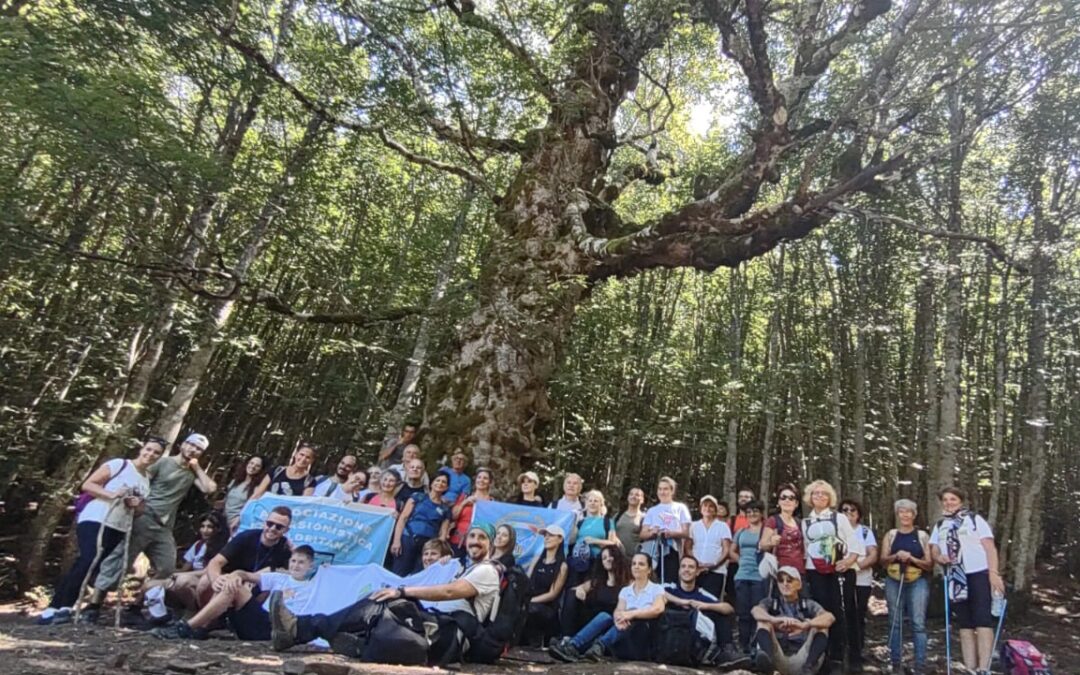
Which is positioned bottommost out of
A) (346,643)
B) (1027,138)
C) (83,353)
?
(346,643)

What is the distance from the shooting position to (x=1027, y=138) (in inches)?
411

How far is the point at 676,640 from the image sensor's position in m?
5.21

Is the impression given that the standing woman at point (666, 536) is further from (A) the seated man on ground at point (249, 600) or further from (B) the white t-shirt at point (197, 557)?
(B) the white t-shirt at point (197, 557)

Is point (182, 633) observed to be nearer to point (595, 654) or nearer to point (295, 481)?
point (295, 481)

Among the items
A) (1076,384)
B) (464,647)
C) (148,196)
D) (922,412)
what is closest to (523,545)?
(464,647)

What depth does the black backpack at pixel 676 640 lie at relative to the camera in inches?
204

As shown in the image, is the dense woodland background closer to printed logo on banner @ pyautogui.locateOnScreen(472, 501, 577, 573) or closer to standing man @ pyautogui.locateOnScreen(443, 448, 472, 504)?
standing man @ pyautogui.locateOnScreen(443, 448, 472, 504)

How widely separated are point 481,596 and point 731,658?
7.56 feet

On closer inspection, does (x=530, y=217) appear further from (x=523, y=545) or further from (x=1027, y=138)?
(x=1027, y=138)

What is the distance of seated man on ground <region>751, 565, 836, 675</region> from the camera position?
201 inches

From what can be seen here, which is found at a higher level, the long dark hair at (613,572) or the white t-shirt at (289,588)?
the long dark hair at (613,572)

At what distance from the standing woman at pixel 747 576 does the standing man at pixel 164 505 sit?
5265 mm

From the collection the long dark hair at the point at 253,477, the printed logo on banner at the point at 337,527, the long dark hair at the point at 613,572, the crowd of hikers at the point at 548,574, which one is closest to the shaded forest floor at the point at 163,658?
the crowd of hikers at the point at 548,574

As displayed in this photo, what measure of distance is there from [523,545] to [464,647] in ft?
5.72
